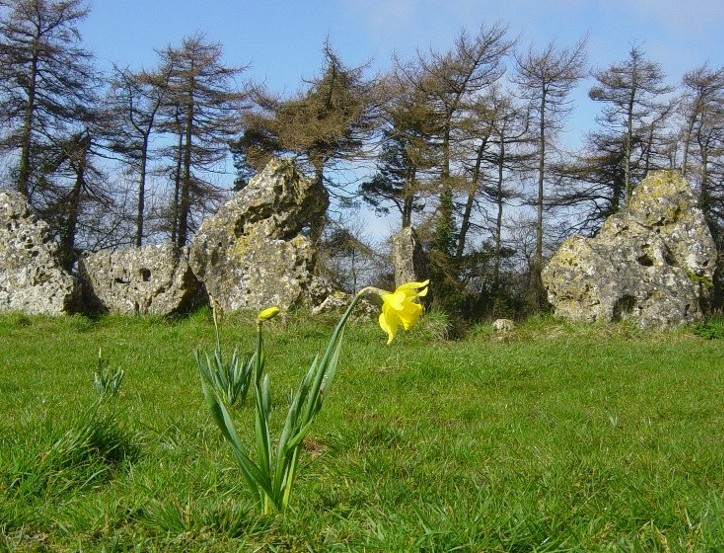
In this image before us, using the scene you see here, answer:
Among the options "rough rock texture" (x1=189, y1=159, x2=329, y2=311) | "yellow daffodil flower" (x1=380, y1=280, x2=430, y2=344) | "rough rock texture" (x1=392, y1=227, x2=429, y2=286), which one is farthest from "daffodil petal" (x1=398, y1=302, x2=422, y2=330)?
"rough rock texture" (x1=392, y1=227, x2=429, y2=286)

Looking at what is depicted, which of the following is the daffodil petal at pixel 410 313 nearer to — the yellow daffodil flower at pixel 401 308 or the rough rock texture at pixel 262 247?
the yellow daffodil flower at pixel 401 308

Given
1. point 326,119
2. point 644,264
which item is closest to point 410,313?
point 644,264

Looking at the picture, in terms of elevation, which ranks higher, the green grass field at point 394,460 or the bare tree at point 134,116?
the bare tree at point 134,116

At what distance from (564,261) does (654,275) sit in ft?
4.58

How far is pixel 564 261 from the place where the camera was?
38.9 ft

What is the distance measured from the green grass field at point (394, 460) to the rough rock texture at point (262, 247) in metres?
3.38

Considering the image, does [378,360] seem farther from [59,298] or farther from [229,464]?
[59,298]

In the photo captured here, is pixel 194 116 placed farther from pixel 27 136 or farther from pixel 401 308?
pixel 401 308

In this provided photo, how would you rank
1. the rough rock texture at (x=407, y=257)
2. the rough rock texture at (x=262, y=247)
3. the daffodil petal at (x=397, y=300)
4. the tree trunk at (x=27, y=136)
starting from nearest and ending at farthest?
1. the daffodil petal at (x=397, y=300)
2. the rough rock texture at (x=262, y=247)
3. the rough rock texture at (x=407, y=257)
4. the tree trunk at (x=27, y=136)

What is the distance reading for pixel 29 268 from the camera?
11297 mm

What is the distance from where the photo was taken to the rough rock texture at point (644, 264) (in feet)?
37.2

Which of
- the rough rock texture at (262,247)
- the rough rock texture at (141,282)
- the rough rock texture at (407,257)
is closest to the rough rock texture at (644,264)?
the rough rock texture at (407,257)

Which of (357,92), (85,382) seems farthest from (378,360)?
(357,92)

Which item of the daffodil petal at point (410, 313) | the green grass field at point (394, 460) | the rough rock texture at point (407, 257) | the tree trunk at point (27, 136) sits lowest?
the green grass field at point (394, 460)
